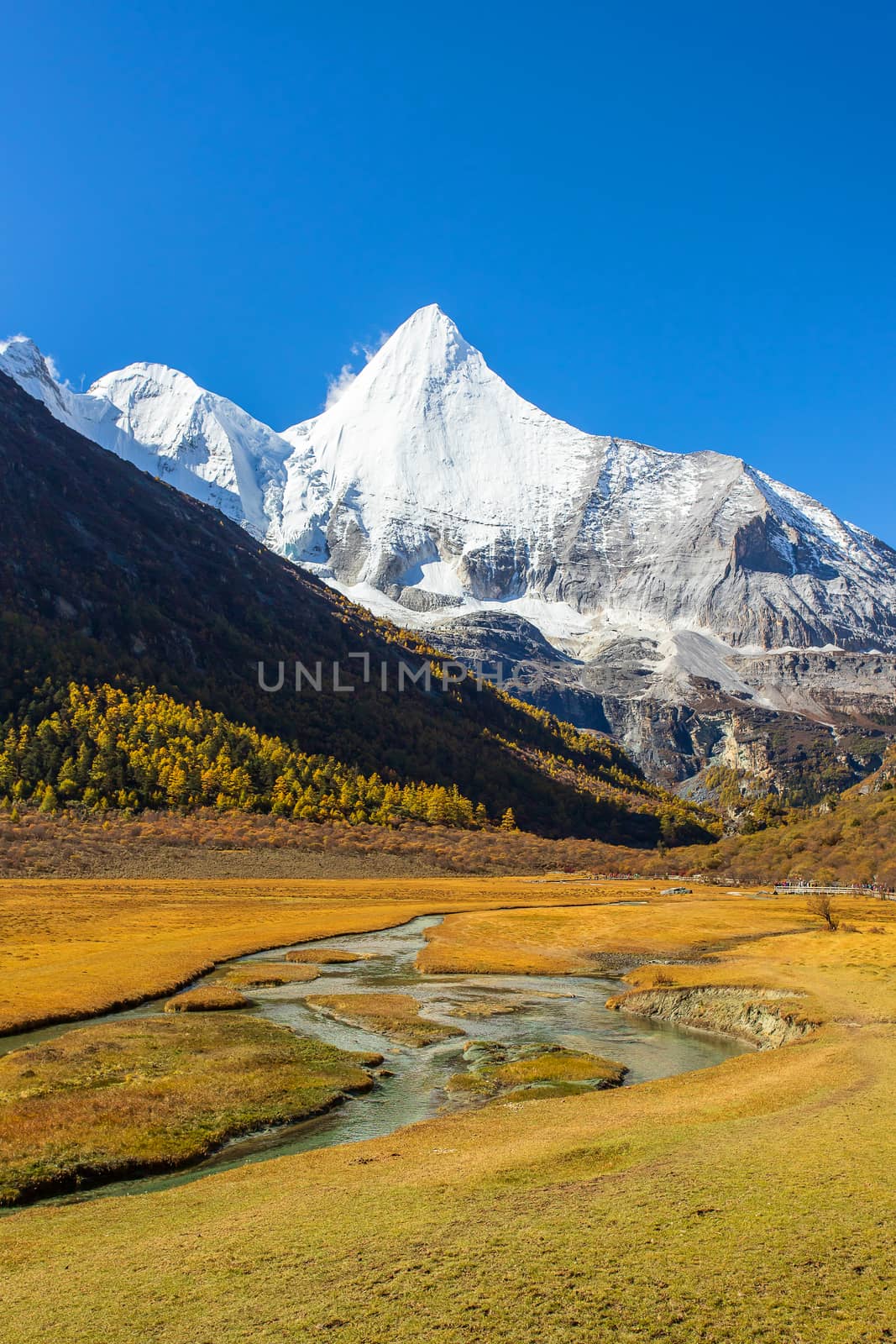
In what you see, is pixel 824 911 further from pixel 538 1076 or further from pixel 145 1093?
pixel 145 1093

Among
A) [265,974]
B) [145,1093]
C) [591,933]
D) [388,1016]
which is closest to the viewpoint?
[145,1093]

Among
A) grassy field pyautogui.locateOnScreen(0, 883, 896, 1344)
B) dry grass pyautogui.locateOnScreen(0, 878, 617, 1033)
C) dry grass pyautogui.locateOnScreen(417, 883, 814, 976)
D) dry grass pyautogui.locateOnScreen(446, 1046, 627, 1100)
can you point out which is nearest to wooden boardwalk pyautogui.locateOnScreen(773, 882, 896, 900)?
dry grass pyautogui.locateOnScreen(417, 883, 814, 976)

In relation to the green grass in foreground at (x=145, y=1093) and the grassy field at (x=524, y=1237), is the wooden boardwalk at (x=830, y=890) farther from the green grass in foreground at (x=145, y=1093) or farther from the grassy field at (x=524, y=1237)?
the grassy field at (x=524, y=1237)

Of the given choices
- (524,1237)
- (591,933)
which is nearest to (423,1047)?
(524,1237)

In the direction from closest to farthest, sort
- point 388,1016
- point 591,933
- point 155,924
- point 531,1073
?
1. point 531,1073
2. point 388,1016
3. point 155,924
4. point 591,933

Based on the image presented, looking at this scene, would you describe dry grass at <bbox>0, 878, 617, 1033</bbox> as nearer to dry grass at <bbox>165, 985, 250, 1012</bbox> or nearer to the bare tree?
dry grass at <bbox>165, 985, 250, 1012</bbox>

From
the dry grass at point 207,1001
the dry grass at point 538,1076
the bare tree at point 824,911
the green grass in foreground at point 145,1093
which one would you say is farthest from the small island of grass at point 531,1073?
the bare tree at point 824,911

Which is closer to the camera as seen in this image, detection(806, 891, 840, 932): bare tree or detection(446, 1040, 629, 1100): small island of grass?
detection(446, 1040, 629, 1100): small island of grass
